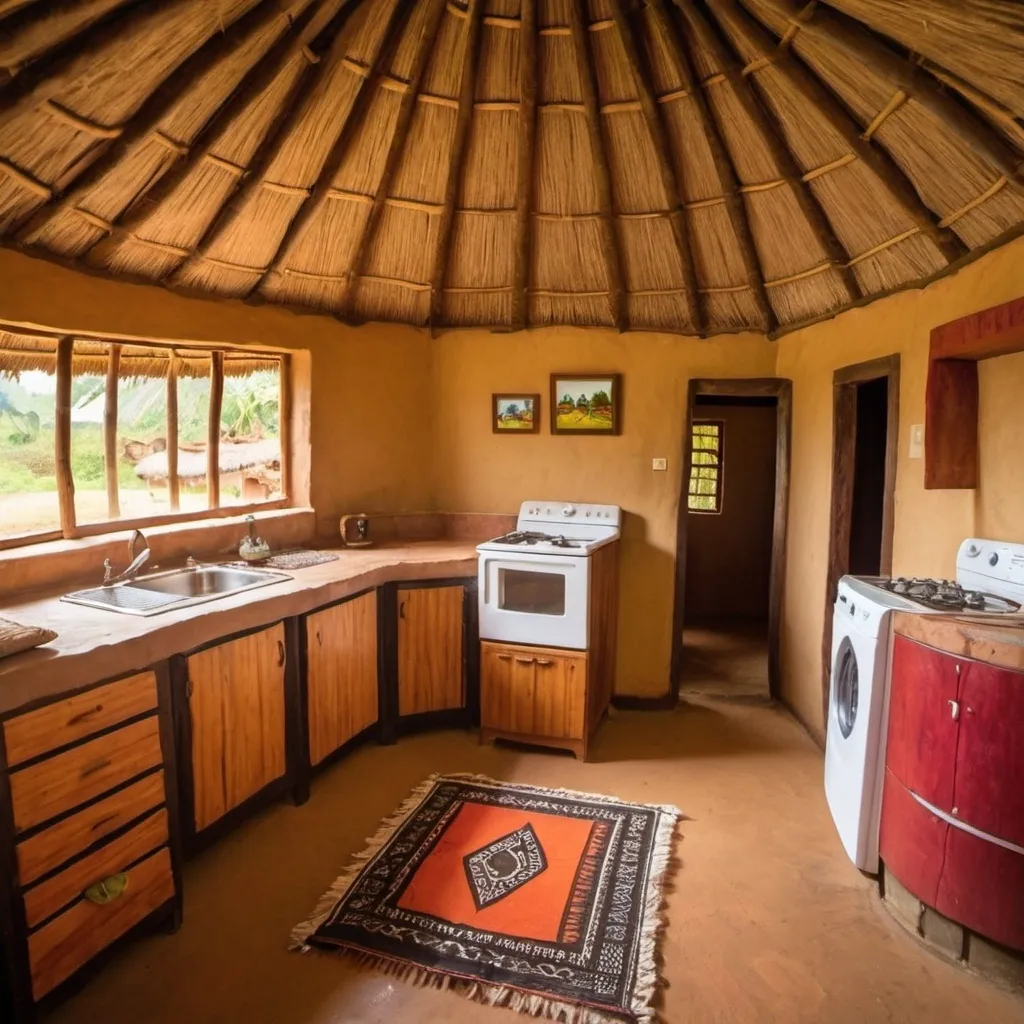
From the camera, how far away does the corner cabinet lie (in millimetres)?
2352

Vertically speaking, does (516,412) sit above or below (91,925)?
above

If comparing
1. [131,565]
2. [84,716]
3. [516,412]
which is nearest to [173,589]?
[131,565]

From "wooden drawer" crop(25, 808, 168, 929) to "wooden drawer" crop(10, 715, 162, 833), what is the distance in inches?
6.6

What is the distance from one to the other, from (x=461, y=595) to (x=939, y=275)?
99.5 inches

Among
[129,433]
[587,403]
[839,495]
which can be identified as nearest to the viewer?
[129,433]

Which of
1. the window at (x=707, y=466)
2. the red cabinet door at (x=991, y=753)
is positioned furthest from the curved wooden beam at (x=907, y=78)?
the window at (x=707, y=466)

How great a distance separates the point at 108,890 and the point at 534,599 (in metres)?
2.15

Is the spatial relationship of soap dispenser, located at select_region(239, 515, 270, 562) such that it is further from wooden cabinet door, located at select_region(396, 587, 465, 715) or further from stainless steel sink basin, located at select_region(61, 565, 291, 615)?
wooden cabinet door, located at select_region(396, 587, 465, 715)

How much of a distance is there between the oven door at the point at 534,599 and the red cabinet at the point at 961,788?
1447mm

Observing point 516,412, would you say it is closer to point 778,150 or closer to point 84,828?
point 778,150

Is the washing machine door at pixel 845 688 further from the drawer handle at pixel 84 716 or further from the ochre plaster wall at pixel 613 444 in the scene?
the drawer handle at pixel 84 716

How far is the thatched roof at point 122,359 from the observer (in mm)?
2703

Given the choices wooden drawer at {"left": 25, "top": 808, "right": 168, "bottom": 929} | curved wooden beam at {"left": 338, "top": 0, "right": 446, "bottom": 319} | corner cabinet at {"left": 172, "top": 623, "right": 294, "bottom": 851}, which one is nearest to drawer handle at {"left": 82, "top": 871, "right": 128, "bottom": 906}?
wooden drawer at {"left": 25, "top": 808, "right": 168, "bottom": 929}

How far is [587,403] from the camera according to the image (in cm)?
407
